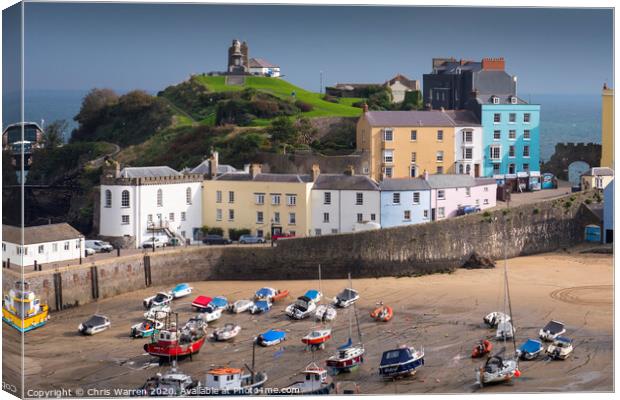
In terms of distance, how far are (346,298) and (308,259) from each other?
6.10ft

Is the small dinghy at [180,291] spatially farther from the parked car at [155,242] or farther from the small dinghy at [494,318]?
the small dinghy at [494,318]

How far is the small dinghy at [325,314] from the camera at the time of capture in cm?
2612

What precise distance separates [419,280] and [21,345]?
304 inches

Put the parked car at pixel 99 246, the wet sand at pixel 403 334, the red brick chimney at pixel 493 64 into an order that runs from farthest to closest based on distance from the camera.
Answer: the red brick chimney at pixel 493 64
the parked car at pixel 99 246
the wet sand at pixel 403 334

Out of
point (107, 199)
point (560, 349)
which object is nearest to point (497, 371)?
point (560, 349)

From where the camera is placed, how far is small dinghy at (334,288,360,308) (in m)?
26.9

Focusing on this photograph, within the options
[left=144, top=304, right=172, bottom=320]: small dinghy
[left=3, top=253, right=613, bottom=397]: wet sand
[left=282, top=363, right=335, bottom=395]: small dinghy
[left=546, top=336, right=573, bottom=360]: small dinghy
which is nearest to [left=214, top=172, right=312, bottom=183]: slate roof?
[left=3, top=253, right=613, bottom=397]: wet sand

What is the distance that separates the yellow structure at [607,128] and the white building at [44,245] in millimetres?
9143

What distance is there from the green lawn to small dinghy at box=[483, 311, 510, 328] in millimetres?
8199

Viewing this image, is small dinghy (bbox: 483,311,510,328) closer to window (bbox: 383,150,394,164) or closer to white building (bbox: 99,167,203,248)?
window (bbox: 383,150,394,164)

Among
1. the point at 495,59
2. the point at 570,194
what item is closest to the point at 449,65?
the point at 495,59

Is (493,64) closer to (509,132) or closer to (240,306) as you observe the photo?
(509,132)

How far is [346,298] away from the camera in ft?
88.9

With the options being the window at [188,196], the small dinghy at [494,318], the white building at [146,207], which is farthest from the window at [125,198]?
the small dinghy at [494,318]
